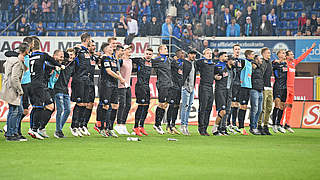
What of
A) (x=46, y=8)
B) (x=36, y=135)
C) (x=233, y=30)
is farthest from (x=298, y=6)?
(x=36, y=135)

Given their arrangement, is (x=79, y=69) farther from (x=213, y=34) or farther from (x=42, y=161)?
(x=213, y=34)

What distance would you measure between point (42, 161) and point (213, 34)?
18.2m

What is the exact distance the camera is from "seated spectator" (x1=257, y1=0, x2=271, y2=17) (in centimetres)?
2527

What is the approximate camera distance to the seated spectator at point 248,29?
2484 cm

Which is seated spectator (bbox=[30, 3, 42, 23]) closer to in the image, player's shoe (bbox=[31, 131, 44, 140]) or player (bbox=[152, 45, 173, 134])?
player (bbox=[152, 45, 173, 134])

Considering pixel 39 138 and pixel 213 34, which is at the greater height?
pixel 213 34

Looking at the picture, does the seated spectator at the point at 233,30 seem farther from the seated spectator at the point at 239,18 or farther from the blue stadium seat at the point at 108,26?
the blue stadium seat at the point at 108,26

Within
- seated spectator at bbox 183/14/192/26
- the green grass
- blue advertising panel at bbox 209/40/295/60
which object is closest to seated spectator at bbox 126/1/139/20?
seated spectator at bbox 183/14/192/26

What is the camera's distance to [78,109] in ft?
A: 42.6

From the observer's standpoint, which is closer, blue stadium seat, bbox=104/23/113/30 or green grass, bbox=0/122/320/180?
green grass, bbox=0/122/320/180

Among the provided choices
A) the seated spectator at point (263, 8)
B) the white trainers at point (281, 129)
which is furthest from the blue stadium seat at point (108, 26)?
the white trainers at point (281, 129)

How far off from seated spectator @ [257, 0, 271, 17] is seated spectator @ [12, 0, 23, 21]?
1256 centimetres

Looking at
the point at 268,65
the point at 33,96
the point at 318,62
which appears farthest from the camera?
the point at 318,62

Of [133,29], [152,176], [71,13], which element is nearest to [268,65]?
[152,176]
